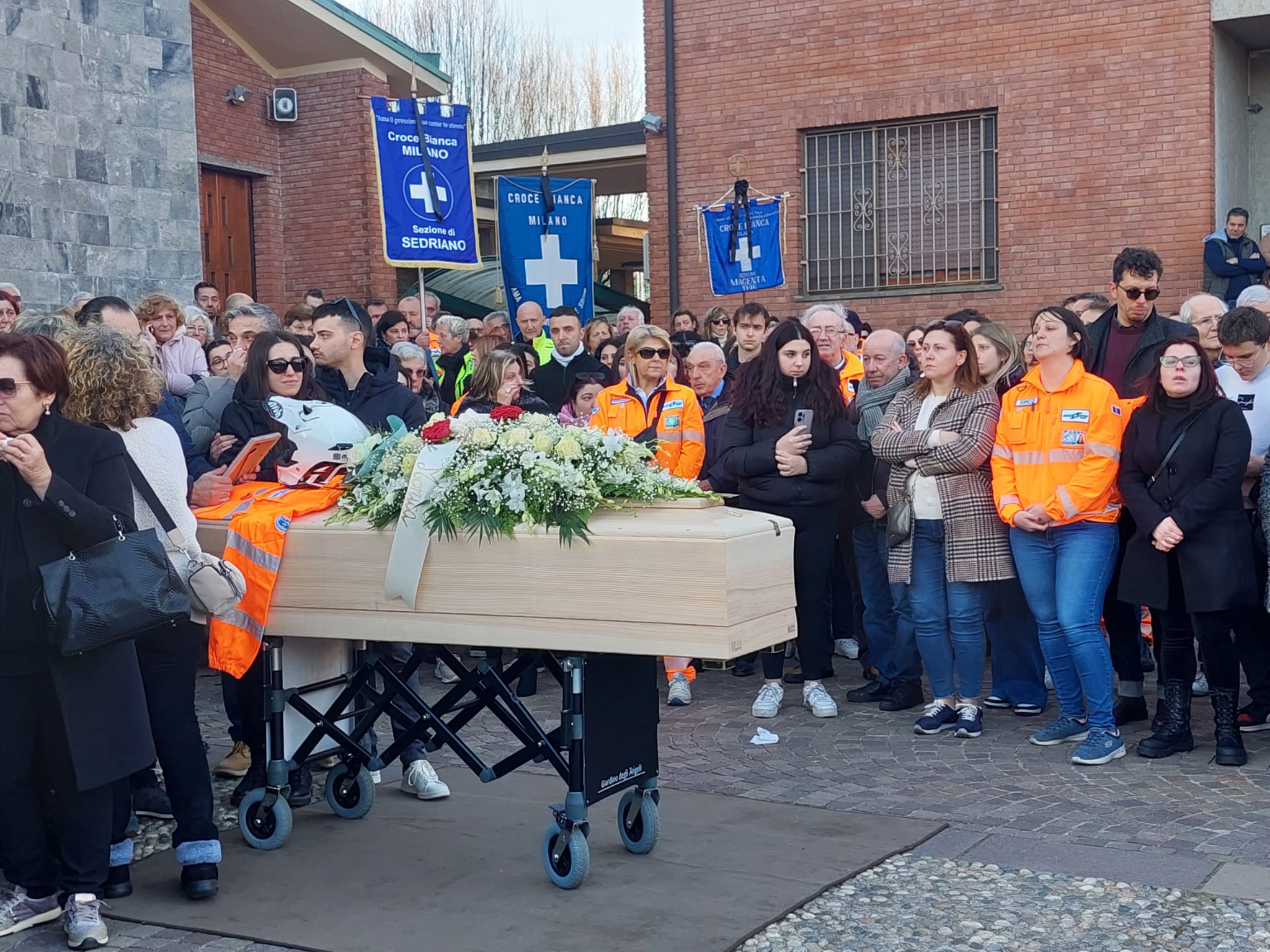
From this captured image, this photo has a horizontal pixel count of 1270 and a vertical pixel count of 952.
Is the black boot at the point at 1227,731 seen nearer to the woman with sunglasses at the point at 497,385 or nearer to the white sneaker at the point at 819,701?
the white sneaker at the point at 819,701

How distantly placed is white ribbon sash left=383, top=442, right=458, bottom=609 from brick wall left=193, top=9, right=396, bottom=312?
13.0 meters

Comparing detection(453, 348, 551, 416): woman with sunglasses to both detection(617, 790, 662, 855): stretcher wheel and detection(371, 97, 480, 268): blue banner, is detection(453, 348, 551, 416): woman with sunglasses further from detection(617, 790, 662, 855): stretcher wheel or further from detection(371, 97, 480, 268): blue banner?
detection(617, 790, 662, 855): stretcher wheel

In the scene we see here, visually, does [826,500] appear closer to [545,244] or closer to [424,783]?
[424,783]

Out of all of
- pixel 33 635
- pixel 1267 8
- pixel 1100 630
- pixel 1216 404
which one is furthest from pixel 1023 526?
pixel 1267 8

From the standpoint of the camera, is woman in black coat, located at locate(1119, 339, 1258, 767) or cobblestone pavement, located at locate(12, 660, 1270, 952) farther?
woman in black coat, located at locate(1119, 339, 1258, 767)

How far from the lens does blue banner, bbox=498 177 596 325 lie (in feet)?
39.8

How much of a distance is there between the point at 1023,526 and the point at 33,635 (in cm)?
419

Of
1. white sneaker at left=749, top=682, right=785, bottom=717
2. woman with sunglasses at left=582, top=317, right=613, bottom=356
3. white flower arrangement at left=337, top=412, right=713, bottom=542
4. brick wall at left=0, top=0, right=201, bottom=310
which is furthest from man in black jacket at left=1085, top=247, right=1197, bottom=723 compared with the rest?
brick wall at left=0, top=0, right=201, bottom=310

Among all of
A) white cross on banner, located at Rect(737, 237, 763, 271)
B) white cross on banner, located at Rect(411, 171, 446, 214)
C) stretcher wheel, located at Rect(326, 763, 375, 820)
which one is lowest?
stretcher wheel, located at Rect(326, 763, 375, 820)

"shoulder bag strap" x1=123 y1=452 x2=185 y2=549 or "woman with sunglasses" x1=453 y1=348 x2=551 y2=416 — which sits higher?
"woman with sunglasses" x1=453 y1=348 x2=551 y2=416

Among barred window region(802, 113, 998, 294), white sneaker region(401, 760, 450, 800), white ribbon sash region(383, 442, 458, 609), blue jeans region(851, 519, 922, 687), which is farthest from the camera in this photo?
barred window region(802, 113, 998, 294)

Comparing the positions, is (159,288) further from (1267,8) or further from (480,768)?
(1267,8)

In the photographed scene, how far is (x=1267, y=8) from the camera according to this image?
13914 mm

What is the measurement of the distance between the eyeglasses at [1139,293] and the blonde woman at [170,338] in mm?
5248
